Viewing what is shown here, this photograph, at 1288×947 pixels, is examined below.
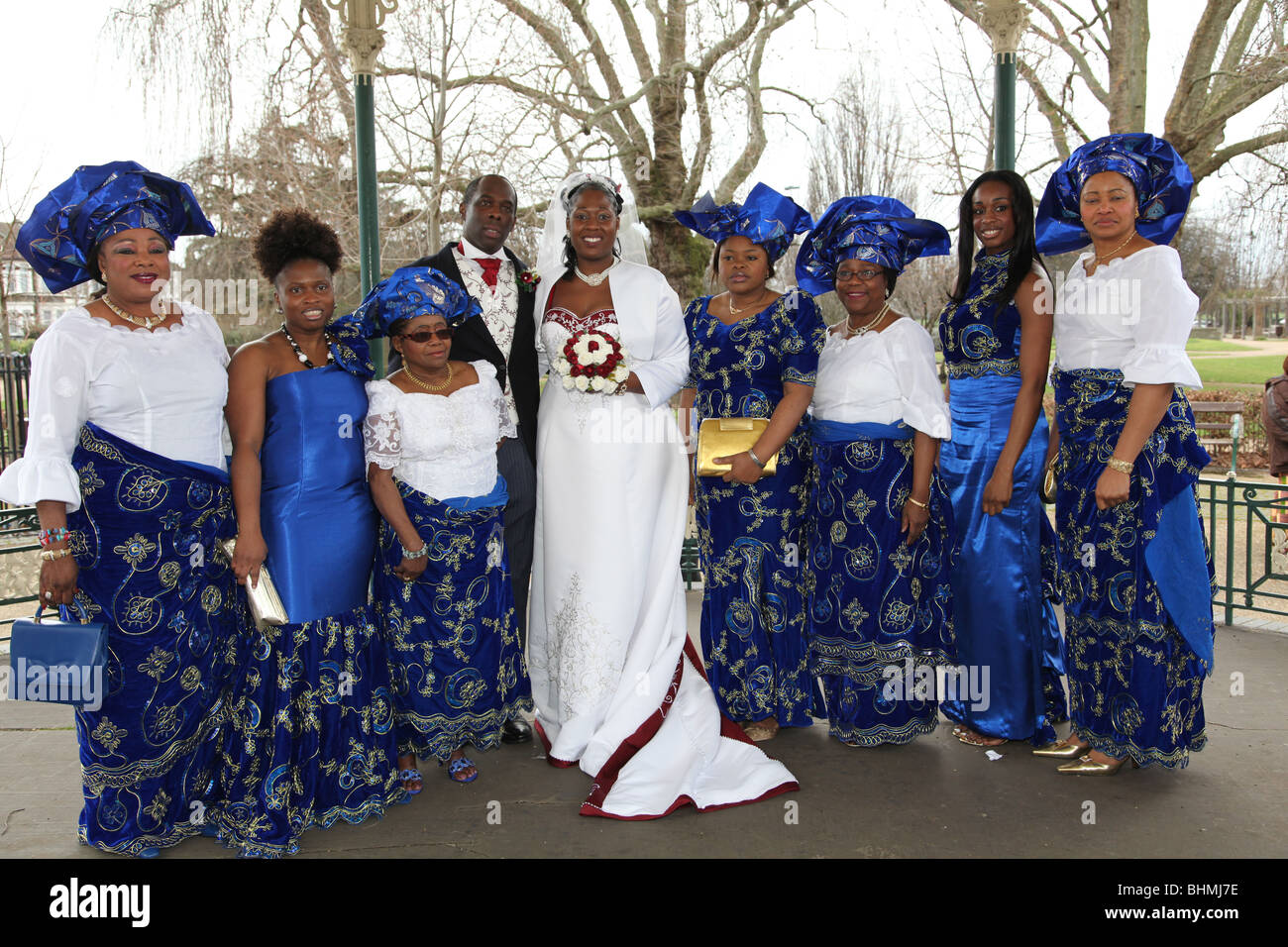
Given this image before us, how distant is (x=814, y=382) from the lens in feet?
13.1

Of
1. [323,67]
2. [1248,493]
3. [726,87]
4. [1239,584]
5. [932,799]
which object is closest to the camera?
[932,799]

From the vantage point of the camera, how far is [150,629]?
3.25 metres

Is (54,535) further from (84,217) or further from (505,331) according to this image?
(505,331)

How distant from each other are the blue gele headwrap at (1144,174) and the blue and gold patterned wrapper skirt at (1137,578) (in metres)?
0.65

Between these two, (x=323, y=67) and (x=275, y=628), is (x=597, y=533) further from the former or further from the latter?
(x=323, y=67)

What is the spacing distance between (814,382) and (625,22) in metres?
8.11

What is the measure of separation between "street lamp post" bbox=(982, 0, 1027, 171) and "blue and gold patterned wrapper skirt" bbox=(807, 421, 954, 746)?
6.28 feet

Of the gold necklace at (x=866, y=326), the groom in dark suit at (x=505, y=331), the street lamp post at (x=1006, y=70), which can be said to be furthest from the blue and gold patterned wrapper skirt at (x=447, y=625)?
the street lamp post at (x=1006, y=70)

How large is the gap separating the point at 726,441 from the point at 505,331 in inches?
45.5

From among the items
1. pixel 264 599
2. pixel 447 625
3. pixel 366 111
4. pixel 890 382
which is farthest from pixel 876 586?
pixel 366 111

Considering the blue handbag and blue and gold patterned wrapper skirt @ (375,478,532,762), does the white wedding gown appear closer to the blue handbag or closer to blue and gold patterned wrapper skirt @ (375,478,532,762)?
blue and gold patterned wrapper skirt @ (375,478,532,762)


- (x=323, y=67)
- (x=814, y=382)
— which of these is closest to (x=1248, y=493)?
(x=814, y=382)

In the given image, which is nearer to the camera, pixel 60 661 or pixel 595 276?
pixel 60 661

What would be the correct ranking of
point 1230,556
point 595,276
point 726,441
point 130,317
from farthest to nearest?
point 1230,556
point 595,276
point 726,441
point 130,317
